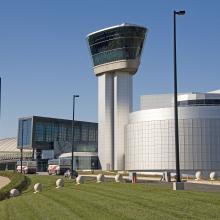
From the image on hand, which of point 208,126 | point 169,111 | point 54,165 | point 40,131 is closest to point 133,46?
point 169,111

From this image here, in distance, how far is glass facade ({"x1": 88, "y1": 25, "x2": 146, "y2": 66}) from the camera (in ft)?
402

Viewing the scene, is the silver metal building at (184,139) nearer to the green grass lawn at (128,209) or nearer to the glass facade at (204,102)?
the glass facade at (204,102)

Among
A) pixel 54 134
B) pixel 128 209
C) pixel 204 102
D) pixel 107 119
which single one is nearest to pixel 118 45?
pixel 107 119

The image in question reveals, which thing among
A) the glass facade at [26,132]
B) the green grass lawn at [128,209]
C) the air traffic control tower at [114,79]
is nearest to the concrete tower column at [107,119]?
the air traffic control tower at [114,79]

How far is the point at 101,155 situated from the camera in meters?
136

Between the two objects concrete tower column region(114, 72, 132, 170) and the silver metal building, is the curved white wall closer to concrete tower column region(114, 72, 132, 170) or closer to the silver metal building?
the silver metal building

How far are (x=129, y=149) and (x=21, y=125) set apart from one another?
74.3 metres

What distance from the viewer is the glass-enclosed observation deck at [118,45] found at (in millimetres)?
122594

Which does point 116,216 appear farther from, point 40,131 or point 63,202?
point 40,131

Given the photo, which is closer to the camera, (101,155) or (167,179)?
(167,179)

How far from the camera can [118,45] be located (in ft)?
411

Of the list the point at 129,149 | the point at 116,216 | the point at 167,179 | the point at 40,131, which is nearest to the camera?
the point at 116,216

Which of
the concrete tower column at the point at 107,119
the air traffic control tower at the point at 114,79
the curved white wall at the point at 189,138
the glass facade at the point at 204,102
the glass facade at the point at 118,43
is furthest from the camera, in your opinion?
the concrete tower column at the point at 107,119

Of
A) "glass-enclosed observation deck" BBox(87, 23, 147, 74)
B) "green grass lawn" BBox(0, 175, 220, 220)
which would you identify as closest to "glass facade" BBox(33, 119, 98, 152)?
"glass-enclosed observation deck" BBox(87, 23, 147, 74)
